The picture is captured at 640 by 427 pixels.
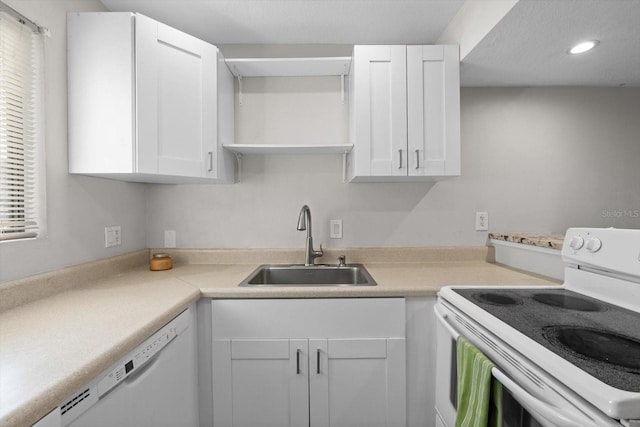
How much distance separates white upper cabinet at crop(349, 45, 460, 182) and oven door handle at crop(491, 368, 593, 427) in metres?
1.10

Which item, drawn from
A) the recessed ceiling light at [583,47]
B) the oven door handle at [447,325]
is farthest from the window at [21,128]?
the recessed ceiling light at [583,47]

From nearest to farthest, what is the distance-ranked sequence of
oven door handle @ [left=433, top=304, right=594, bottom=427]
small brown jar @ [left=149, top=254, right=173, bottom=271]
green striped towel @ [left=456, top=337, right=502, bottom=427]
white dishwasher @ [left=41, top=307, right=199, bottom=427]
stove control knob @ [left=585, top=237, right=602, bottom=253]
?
oven door handle @ [left=433, top=304, right=594, bottom=427]
white dishwasher @ [left=41, top=307, right=199, bottom=427]
green striped towel @ [left=456, top=337, right=502, bottom=427]
stove control knob @ [left=585, top=237, right=602, bottom=253]
small brown jar @ [left=149, top=254, right=173, bottom=271]

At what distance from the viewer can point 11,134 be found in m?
1.11

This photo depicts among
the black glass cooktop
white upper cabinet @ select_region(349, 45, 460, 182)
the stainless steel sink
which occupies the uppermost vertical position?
white upper cabinet @ select_region(349, 45, 460, 182)

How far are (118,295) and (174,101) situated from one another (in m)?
0.96

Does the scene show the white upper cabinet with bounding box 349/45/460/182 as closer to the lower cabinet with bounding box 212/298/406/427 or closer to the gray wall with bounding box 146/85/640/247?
the gray wall with bounding box 146/85/640/247

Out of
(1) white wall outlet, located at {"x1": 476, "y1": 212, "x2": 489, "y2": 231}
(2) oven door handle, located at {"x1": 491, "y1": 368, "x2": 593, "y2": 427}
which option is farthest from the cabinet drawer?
(1) white wall outlet, located at {"x1": 476, "y1": 212, "x2": 489, "y2": 231}

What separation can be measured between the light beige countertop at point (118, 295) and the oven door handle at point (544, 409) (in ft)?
2.01

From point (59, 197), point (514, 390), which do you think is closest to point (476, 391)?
point (514, 390)

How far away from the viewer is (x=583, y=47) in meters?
1.44

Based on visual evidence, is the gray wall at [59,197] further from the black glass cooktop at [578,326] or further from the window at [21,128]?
the black glass cooktop at [578,326]

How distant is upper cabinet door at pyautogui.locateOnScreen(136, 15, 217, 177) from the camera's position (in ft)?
4.47

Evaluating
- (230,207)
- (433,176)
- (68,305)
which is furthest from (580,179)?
(68,305)

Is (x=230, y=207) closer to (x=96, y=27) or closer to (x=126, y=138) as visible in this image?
(x=126, y=138)
